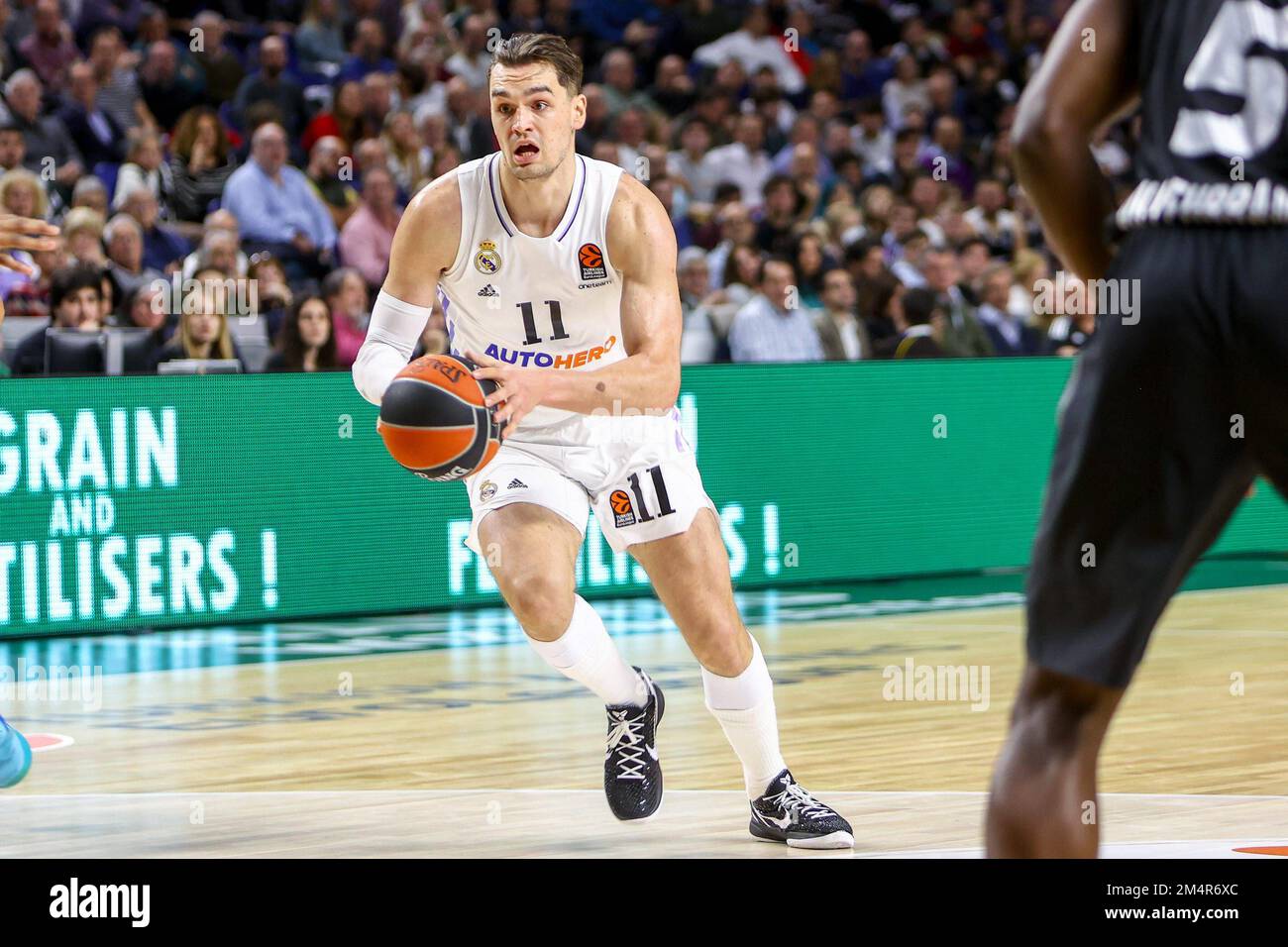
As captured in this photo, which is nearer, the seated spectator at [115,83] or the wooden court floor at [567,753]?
the wooden court floor at [567,753]

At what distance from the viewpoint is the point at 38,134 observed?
1344 centimetres

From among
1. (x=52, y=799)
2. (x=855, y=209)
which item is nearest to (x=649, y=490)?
(x=52, y=799)

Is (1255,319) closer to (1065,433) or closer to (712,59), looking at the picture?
(1065,433)

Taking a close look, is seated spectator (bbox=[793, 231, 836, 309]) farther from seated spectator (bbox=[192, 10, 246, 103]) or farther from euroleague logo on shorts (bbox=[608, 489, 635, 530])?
euroleague logo on shorts (bbox=[608, 489, 635, 530])

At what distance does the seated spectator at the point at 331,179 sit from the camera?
14250 mm

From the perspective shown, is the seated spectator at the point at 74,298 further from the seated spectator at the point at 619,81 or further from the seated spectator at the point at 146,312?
the seated spectator at the point at 619,81

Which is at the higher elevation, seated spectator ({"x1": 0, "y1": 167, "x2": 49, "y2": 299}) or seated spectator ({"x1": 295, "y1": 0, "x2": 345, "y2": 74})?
seated spectator ({"x1": 295, "y1": 0, "x2": 345, "y2": 74})

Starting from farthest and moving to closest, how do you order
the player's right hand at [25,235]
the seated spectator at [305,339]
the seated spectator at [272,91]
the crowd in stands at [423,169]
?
the seated spectator at [272,91] < the crowd in stands at [423,169] < the seated spectator at [305,339] < the player's right hand at [25,235]

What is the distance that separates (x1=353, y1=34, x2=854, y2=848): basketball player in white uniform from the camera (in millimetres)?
5797

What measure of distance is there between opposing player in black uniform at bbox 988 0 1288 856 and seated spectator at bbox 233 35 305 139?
1206 cm

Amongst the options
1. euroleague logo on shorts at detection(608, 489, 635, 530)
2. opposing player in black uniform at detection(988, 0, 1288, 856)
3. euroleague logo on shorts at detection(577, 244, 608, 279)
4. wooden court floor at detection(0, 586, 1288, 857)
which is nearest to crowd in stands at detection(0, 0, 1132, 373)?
wooden court floor at detection(0, 586, 1288, 857)

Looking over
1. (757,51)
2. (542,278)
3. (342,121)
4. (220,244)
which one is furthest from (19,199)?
(757,51)

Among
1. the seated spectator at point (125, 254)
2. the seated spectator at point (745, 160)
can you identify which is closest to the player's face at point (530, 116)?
→ the seated spectator at point (125, 254)

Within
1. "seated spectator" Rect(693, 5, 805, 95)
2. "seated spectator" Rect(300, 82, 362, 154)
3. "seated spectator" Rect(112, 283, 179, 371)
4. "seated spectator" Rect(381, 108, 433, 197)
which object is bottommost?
"seated spectator" Rect(112, 283, 179, 371)
